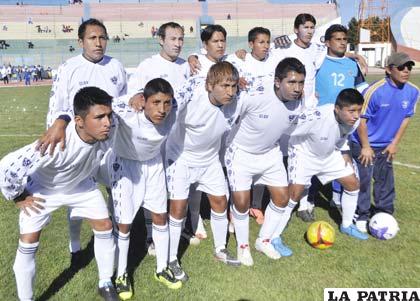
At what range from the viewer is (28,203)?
10.6 ft

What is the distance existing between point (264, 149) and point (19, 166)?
2385 mm

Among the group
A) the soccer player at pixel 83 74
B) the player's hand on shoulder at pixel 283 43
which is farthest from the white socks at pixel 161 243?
the player's hand on shoulder at pixel 283 43

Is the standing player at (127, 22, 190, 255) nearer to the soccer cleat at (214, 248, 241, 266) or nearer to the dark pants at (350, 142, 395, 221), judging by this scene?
the soccer cleat at (214, 248, 241, 266)

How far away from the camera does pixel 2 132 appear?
1138cm

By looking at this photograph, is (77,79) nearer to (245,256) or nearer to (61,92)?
(61,92)

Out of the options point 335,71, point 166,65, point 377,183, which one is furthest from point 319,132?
point 166,65

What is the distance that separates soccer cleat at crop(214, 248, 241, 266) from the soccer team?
0.01 m

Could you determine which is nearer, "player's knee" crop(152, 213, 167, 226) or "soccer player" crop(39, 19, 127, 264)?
"player's knee" crop(152, 213, 167, 226)

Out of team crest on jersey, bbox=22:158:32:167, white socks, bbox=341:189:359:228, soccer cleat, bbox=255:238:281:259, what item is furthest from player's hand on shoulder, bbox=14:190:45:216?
white socks, bbox=341:189:359:228

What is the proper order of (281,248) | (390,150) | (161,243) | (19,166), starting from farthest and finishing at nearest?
1. (390,150)
2. (281,248)
3. (161,243)
4. (19,166)

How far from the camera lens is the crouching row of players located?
324cm

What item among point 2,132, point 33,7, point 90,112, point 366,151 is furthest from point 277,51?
point 33,7

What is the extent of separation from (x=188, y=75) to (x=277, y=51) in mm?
1281

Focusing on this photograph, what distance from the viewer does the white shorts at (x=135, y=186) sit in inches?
147
